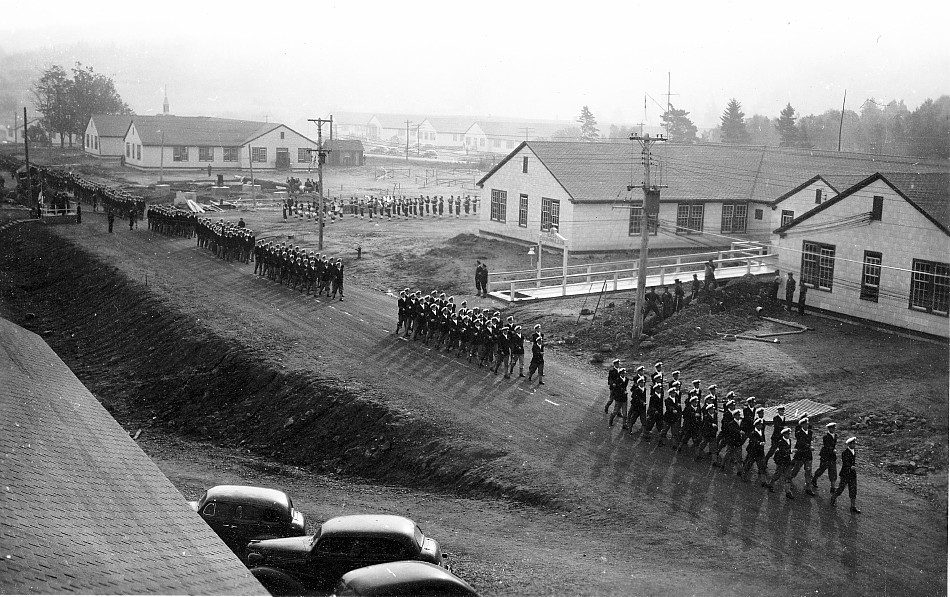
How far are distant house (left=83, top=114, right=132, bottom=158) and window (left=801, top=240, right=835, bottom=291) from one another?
6508 centimetres

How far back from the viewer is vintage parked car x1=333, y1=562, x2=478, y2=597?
9.59 meters

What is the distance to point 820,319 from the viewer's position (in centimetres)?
2592

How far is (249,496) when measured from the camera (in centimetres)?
1298

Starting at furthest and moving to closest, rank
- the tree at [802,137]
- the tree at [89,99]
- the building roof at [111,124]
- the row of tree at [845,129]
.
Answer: the tree at [89,99] → the building roof at [111,124] → the tree at [802,137] → the row of tree at [845,129]

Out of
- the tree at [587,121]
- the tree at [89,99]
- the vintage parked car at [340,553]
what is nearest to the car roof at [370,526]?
the vintage parked car at [340,553]

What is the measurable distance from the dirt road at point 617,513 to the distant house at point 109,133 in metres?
61.9

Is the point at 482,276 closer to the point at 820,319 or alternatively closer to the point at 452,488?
the point at 820,319

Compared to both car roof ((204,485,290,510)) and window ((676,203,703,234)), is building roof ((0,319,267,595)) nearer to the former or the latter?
car roof ((204,485,290,510))

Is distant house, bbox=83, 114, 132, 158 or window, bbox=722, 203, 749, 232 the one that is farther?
distant house, bbox=83, 114, 132, 158

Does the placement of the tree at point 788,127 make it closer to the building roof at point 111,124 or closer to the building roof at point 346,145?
the building roof at point 346,145

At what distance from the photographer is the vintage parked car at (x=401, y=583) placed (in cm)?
959

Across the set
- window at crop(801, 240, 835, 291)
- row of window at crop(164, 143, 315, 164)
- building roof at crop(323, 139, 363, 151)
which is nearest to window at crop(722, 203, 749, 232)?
window at crop(801, 240, 835, 291)

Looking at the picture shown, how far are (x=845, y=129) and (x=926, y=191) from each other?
33287mm

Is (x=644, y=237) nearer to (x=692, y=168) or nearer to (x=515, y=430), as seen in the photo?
(x=515, y=430)
